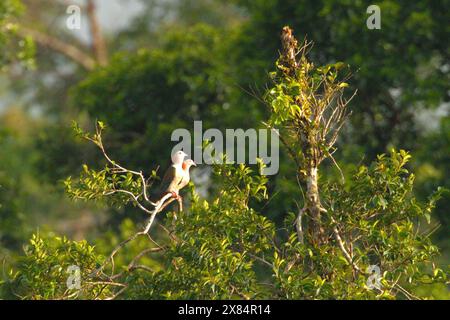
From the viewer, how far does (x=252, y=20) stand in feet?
60.5

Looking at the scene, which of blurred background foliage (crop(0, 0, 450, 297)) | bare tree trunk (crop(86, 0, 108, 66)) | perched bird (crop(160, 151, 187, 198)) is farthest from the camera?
bare tree trunk (crop(86, 0, 108, 66))

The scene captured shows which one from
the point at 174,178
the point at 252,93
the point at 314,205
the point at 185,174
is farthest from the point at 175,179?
the point at 252,93

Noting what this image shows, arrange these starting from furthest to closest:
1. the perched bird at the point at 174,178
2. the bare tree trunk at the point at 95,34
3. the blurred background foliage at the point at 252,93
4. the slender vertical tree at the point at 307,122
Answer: the bare tree trunk at the point at 95,34, the blurred background foliage at the point at 252,93, the perched bird at the point at 174,178, the slender vertical tree at the point at 307,122

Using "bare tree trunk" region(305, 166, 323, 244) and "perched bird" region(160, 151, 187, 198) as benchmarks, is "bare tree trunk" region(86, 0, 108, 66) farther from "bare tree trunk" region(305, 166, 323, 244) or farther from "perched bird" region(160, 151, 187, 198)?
"bare tree trunk" region(305, 166, 323, 244)

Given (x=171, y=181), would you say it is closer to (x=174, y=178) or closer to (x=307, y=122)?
(x=174, y=178)

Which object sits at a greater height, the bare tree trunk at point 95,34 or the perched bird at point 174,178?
the bare tree trunk at point 95,34

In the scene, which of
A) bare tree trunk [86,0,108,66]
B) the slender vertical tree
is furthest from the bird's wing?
bare tree trunk [86,0,108,66]

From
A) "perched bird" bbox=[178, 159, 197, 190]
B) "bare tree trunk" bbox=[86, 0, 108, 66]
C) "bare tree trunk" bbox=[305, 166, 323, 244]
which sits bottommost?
"bare tree trunk" bbox=[305, 166, 323, 244]

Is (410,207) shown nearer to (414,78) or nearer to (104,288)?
(104,288)

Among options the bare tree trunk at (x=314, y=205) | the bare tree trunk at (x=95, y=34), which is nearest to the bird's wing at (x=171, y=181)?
the bare tree trunk at (x=314, y=205)

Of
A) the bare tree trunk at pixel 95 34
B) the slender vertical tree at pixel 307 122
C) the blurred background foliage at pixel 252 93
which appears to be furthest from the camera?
the bare tree trunk at pixel 95 34

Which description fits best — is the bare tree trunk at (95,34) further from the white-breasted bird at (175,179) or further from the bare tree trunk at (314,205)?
the bare tree trunk at (314,205)

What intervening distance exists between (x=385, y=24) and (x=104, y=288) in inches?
368
